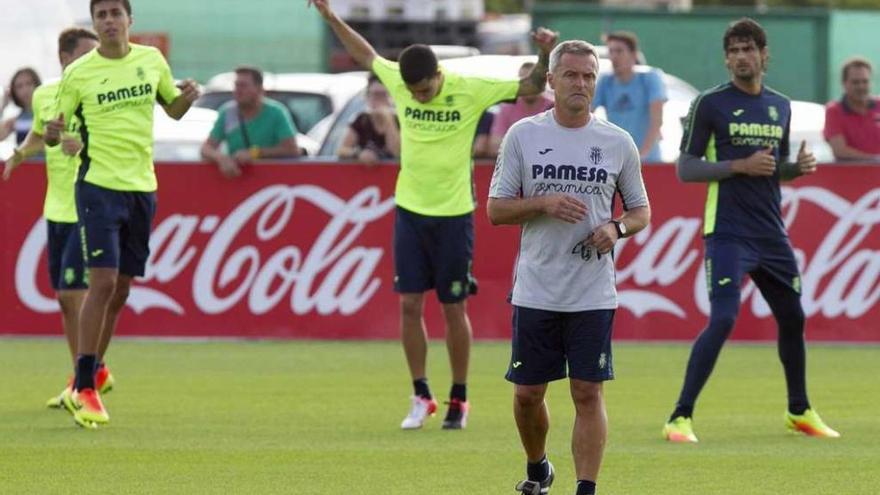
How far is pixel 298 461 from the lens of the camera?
1127 centimetres

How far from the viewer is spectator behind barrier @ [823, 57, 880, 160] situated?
18.7 m

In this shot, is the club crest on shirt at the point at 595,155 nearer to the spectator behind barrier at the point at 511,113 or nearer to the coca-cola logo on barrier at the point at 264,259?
the spectator behind barrier at the point at 511,113

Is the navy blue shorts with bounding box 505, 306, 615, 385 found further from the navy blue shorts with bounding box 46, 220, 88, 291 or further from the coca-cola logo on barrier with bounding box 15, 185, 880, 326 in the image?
the coca-cola logo on barrier with bounding box 15, 185, 880, 326

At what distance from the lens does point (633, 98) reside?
1905 centimetres

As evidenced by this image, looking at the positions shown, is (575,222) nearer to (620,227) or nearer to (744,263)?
(620,227)

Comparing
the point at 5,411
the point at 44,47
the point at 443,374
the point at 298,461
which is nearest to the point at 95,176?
the point at 5,411

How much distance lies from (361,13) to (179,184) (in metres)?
17.0

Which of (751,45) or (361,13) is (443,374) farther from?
(361,13)

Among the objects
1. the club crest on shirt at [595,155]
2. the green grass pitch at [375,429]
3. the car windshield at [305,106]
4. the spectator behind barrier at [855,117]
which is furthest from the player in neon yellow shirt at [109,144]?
the car windshield at [305,106]

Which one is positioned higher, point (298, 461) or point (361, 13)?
point (298, 461)

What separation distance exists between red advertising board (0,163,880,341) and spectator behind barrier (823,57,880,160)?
1606mm

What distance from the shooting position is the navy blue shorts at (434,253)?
13164 mm

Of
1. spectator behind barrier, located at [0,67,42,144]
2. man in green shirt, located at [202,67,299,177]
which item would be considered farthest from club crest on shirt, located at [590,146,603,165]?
man in green shirt, located at [202,67,299,177]

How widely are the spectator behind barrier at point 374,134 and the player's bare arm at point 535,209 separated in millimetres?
8926
